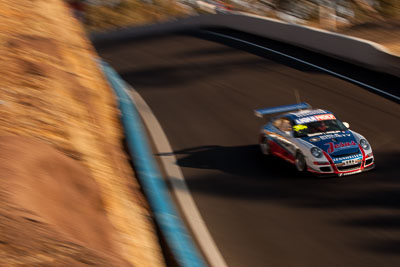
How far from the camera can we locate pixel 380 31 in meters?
29.3

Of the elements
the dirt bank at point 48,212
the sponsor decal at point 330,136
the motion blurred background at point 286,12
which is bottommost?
the motion blurred background at point 286,12

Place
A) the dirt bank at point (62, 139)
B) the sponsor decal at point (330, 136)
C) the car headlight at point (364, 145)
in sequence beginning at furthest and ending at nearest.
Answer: the sponsor decal at point (330, 136), the car headlight at point (364, 145), the dirt bank at point (62, 139)

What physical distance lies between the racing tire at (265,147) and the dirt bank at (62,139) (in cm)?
297

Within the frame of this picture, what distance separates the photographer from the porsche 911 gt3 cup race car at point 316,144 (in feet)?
41.9

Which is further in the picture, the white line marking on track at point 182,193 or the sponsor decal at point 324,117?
the sponsor decal at point 324,117

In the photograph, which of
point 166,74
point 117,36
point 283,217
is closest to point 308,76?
point 166,74

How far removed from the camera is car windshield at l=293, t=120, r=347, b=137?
45.2 ft

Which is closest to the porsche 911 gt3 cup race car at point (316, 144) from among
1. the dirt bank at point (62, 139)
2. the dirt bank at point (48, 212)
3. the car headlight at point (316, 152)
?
the car headlight at point (316, 152)

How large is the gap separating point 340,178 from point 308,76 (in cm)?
987

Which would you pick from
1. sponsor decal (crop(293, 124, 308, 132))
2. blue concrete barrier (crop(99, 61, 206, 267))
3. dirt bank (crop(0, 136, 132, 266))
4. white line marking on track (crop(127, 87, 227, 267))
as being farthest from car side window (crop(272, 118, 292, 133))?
dirt bank (crop(0, 136, 132, 266))

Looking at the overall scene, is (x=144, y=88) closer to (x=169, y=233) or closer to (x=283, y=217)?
(x=283, y=217)

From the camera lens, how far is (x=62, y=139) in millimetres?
9445

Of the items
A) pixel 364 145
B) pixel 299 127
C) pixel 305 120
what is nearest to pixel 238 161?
pixel 299 127

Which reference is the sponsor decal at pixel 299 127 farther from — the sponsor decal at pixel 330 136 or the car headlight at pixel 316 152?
the car headlight at pixel 316 152
